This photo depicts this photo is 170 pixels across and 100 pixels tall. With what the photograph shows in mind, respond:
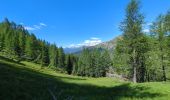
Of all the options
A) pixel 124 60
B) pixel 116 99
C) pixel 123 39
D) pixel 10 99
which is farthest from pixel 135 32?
pixel 10 99

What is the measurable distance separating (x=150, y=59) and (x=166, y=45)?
8.97m

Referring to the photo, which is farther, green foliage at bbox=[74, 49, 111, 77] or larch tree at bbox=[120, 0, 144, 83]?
green foliage at bbox=[74, 49, 111, 77]

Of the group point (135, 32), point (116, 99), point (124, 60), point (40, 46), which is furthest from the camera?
point (40, 46)

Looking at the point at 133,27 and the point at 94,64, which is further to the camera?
the point at 94,64

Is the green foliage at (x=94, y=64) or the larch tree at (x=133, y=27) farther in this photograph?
the green foliage at (x=94, y=64)

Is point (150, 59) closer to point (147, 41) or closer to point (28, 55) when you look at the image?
point (147, 41)

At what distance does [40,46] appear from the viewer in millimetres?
158000

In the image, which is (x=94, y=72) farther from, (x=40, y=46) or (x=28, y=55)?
(x=28, y=55)

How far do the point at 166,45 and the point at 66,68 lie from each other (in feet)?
378

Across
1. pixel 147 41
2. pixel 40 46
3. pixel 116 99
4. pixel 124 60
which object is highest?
pixel 40 46

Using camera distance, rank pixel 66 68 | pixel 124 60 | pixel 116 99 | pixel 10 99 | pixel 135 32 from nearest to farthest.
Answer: pixel 10 99
pixel 116 99
pixel 135 32
pixel 124 60
pixel 66 68

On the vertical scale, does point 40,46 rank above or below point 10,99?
above

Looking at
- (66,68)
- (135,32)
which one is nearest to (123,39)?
(135,32)

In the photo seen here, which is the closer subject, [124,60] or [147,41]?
[124,60]
